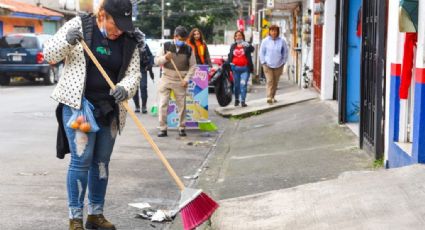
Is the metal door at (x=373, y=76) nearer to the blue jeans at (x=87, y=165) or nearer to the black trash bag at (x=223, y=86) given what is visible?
the blue jeans at (x=87, y=165)

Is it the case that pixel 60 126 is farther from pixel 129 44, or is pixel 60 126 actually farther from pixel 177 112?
pixel 177 112

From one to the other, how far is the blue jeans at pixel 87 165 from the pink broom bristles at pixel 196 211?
802mm

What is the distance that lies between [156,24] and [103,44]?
67382 mm

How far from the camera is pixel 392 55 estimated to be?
7.27 metres

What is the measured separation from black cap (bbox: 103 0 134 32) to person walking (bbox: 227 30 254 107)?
1075cm

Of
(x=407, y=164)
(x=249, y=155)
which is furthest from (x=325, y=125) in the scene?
(x=407, y=164)

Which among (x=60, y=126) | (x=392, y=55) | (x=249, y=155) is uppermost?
(x=392, y=55)

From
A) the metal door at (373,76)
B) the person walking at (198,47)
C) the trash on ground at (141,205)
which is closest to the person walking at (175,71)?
the person walking at (198,47)

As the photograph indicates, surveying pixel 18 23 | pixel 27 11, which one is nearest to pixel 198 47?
pixel 27 11

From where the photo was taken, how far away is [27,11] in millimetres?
37438

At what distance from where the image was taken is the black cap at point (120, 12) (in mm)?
5219

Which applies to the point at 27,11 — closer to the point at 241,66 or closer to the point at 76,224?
the point at 241,66

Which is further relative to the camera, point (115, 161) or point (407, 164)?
point (115, 161)

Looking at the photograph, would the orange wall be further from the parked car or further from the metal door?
the metal door
